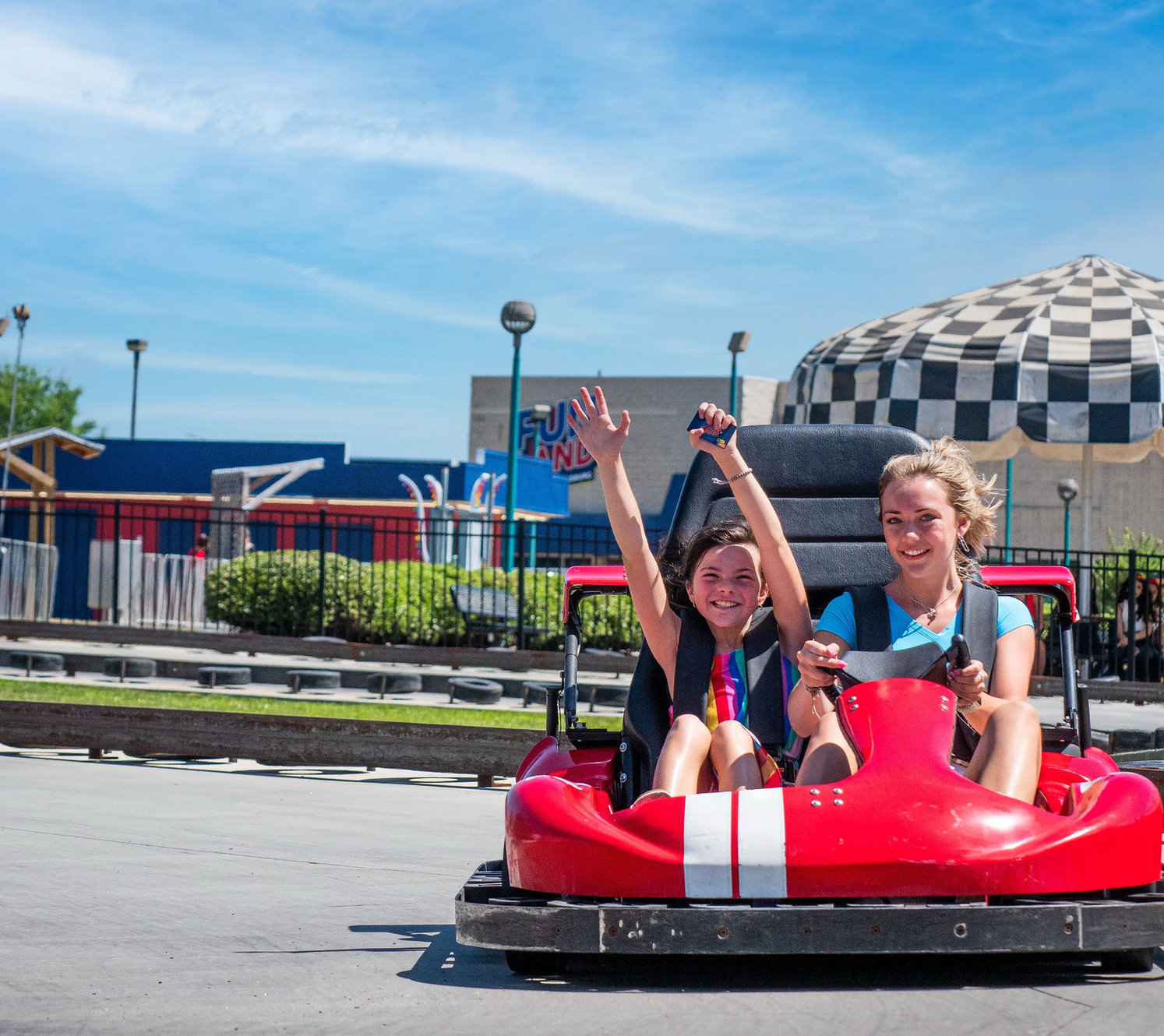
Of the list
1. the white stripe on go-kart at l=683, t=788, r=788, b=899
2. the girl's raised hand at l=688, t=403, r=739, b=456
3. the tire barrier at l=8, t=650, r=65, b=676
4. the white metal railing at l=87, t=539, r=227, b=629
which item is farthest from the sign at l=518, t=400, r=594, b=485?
the white stripe on go-kart at l=683, t=788, r=788, b=899

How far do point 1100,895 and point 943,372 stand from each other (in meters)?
9.24

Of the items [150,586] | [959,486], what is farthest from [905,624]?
[150,586]

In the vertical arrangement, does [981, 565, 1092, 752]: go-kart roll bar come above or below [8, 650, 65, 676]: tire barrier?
above

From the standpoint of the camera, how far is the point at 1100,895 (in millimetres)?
3547

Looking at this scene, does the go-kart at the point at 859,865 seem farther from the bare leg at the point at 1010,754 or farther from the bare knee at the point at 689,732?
the bare knee at the point at 689,732

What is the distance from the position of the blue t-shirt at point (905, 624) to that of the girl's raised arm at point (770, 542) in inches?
3.8

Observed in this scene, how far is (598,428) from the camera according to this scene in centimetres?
434

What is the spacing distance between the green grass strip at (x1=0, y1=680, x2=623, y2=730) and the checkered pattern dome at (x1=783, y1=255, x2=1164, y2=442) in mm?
3477

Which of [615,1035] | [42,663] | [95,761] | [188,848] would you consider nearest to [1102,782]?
[615,1035]

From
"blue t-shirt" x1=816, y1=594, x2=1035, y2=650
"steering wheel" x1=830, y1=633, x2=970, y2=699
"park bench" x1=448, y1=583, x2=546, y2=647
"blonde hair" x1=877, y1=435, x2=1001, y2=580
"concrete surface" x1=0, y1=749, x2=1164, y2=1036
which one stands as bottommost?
"concrete surface" x1=0, y1=749, x2=1164, y2=1036

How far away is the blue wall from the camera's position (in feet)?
112

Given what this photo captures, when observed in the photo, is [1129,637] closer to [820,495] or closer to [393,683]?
[393,683]

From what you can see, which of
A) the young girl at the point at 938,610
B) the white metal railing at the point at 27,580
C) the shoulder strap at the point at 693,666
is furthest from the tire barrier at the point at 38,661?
the young girl at the point at 938,610

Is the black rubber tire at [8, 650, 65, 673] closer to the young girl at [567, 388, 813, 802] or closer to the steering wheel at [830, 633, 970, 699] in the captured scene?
the young girl at [567, 388, 813, 802]
